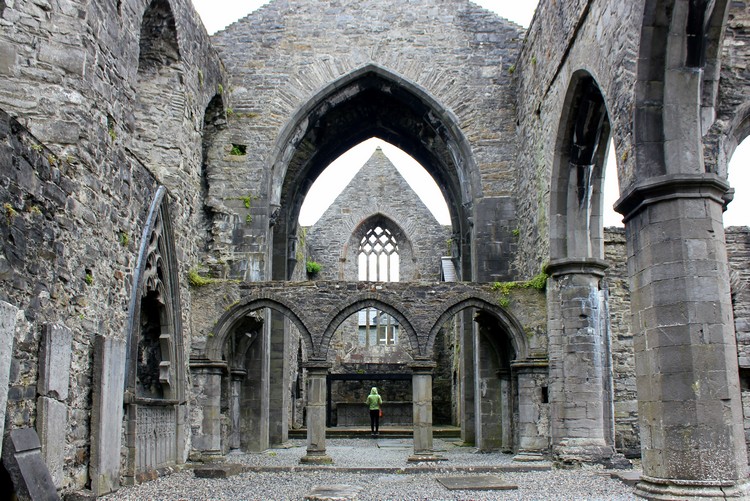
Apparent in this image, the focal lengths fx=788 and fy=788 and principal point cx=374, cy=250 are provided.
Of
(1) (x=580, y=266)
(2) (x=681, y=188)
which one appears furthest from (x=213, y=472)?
(2) (x=681, y=188)

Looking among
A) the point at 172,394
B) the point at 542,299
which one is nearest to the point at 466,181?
the point at 542,299

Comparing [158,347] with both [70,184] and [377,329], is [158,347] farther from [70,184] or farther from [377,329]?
[377,329]

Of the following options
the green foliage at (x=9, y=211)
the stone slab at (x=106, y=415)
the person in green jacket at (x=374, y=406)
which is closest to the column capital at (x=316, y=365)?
the stone slab at (x=106, y=415)

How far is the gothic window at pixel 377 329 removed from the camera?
23.1 m

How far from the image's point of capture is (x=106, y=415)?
7.88m

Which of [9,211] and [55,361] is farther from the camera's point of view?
[55,361]

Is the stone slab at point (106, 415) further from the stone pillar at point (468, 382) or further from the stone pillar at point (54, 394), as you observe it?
the stone pillar at point (468, 382)

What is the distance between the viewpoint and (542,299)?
480 inches

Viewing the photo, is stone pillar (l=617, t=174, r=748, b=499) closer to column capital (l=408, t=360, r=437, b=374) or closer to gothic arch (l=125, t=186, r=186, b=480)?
column capital (l=408, t=360, r=437, b=374)

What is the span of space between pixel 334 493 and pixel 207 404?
14.6 feet

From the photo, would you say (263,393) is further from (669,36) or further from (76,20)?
(669,36)

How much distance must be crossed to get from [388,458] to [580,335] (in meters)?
3.62

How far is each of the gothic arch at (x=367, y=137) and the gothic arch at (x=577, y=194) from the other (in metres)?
2.65

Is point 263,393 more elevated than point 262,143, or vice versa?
point 262,143
